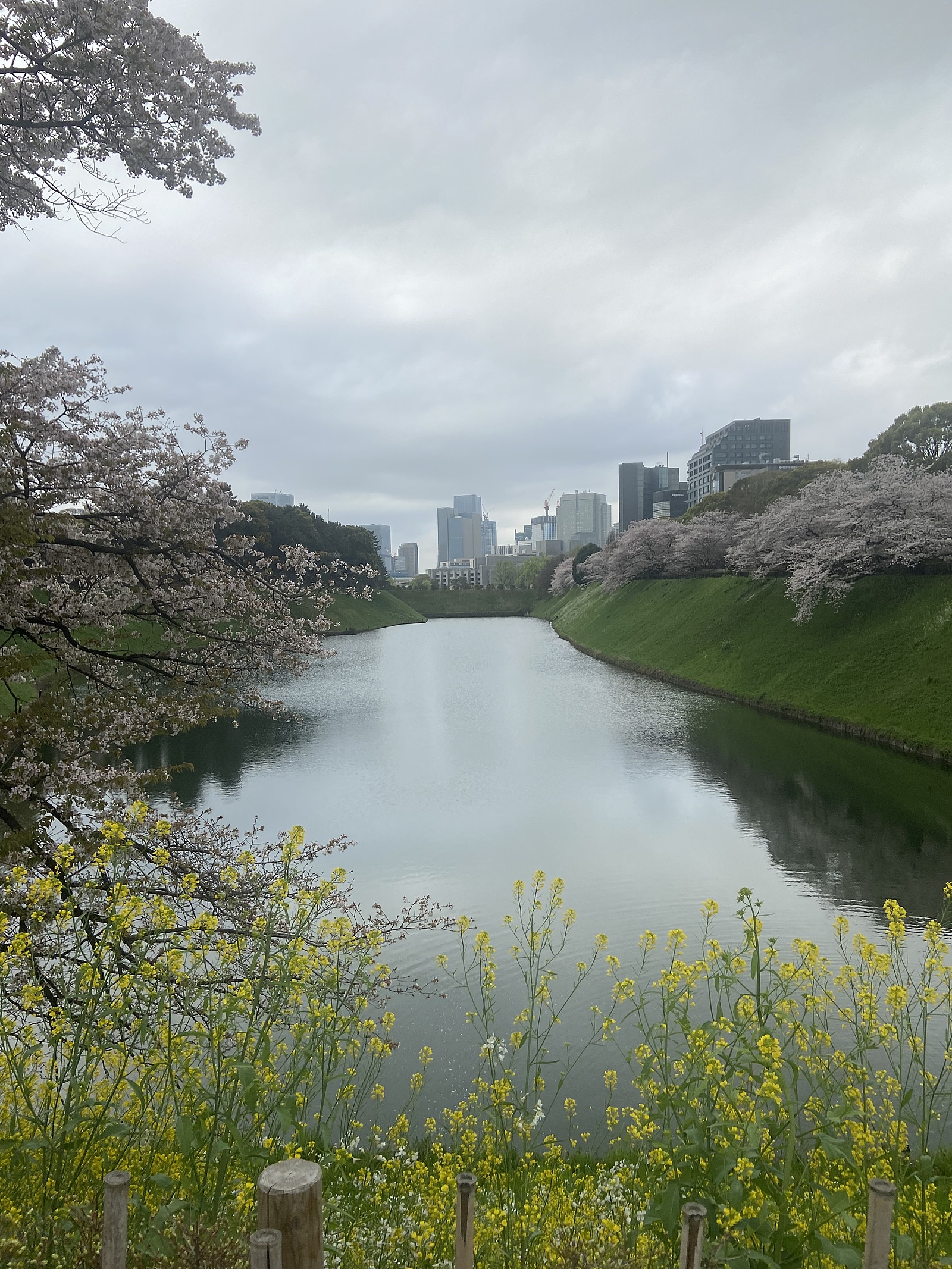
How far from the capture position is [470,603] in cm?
10550

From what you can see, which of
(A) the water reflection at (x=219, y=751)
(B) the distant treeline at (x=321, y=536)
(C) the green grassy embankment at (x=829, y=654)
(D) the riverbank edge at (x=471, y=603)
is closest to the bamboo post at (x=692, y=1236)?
(A) the water reflection at (x=219, y=751)

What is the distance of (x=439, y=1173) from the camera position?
3.56 meters

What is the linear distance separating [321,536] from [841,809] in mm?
71152

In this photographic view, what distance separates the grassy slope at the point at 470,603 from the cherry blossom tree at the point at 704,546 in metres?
56.3

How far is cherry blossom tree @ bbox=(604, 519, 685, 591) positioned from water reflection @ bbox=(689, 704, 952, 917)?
100ft

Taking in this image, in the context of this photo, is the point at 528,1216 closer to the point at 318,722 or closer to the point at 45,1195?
the point at 45,1195

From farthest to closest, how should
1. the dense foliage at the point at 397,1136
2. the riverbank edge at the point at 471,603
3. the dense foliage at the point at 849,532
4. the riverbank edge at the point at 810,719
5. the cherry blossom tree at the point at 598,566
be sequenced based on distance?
the riverbank edge at the point at 471,603, the cherry blossom tree at the point at 598,566, the dense foliage at the point at 849,532, the riverbank edge at the point at 810,719, the dense foliage at the point at 397,1136

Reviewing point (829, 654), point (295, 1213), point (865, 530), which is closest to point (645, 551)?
point (865, 530)

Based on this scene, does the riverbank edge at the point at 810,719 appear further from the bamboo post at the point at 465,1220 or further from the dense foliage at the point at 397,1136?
the bamboo post at the point at 465,1220

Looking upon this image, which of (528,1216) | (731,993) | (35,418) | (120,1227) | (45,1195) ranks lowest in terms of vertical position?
(731,993)

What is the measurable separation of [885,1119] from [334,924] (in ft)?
11.3

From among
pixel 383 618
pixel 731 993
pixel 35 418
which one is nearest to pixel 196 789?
pixel 35 418

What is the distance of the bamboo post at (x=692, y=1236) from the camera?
77.1 inches

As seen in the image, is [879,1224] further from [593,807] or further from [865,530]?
[865,530]
